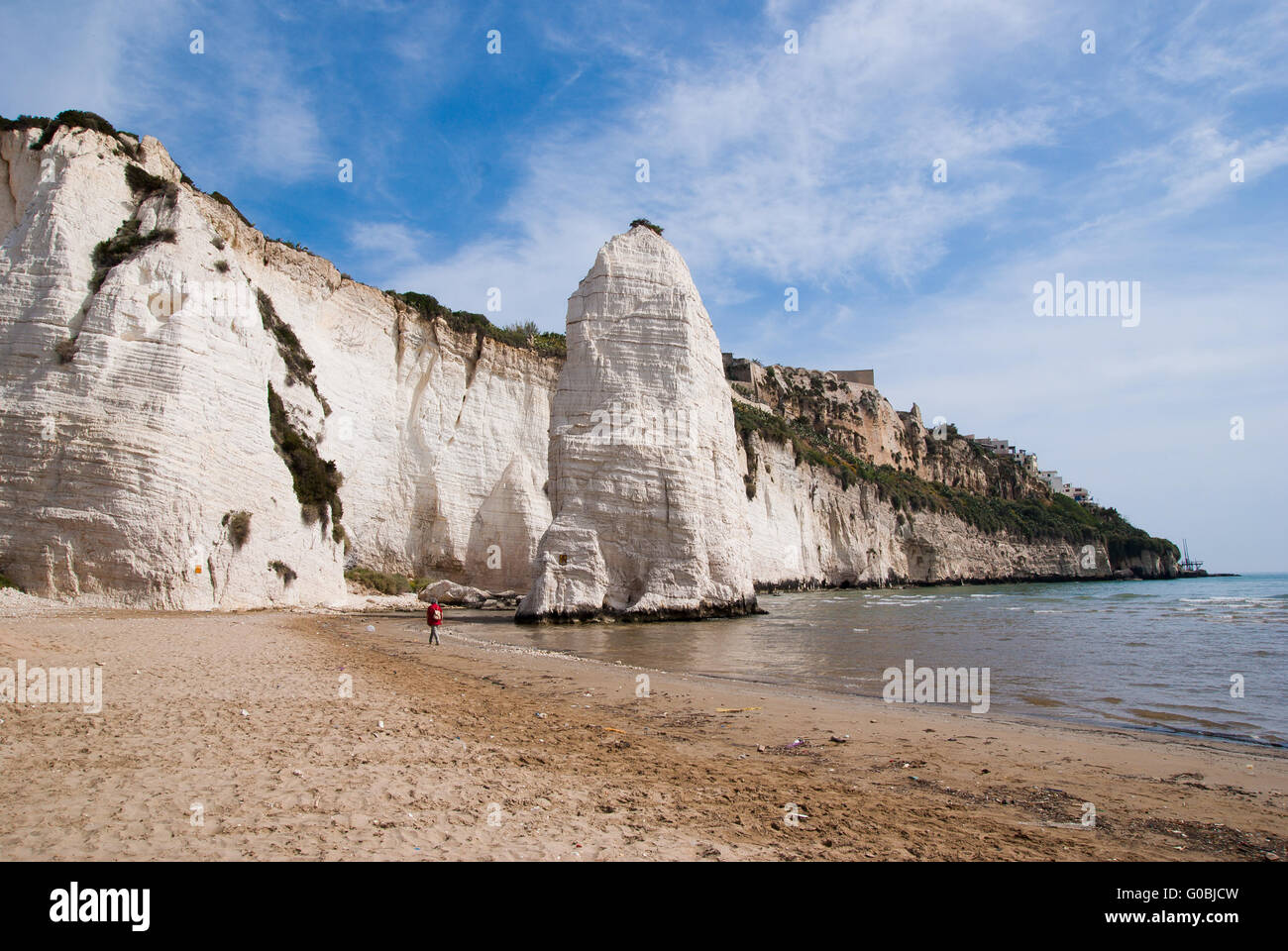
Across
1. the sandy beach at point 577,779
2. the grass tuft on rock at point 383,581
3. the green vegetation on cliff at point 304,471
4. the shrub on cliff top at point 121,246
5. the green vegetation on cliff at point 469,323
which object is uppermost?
the green vegetation on cliff at point 469,323

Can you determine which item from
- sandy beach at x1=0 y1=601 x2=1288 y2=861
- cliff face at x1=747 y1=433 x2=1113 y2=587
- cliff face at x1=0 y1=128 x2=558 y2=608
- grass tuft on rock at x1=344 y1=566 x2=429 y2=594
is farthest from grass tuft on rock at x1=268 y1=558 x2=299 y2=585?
cliff face at x1=747 y1=433 x2=1113 y2=587

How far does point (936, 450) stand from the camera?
262ft

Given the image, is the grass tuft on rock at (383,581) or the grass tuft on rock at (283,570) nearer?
the grass tuft on rock at (283,570)

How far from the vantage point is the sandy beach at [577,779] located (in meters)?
3.31

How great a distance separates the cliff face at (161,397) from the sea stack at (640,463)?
708cm

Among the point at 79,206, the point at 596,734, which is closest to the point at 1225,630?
the point at 596,734

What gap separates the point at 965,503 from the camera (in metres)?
68.8

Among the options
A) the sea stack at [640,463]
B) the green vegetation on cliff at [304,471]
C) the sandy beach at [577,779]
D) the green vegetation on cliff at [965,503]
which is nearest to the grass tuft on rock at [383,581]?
the green vegetation on cliff at [304,471]

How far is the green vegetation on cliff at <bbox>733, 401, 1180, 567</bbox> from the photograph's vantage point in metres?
51.1

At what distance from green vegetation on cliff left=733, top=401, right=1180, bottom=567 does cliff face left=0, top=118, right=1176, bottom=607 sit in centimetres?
1914

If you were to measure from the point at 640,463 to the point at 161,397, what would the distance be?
11001 mm

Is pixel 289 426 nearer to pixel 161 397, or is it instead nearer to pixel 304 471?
pixel 304 471

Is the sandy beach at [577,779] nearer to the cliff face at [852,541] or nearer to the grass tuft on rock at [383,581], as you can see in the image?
the grass tuft on rock at [383,581]
